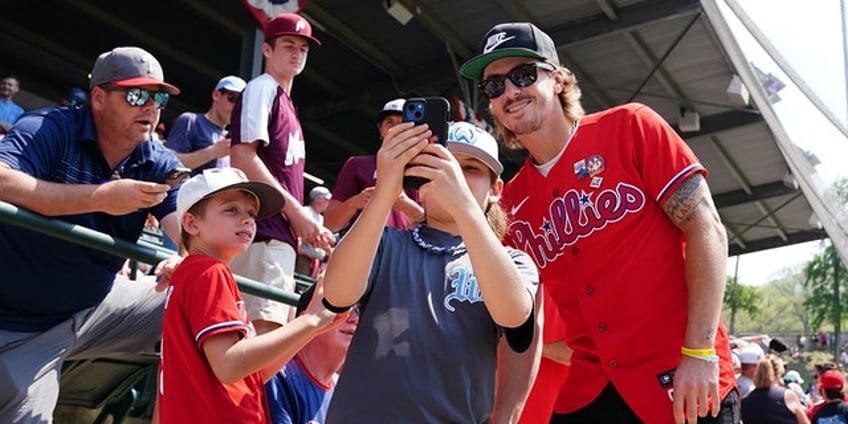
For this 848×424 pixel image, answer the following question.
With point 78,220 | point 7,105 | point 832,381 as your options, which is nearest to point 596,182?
point 78,220

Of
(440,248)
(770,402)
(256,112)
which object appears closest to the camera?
(440,248)

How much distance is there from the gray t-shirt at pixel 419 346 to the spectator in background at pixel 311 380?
0.98 metres

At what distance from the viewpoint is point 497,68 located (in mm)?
3148

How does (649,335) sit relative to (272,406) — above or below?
above

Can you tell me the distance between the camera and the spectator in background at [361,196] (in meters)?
5.25

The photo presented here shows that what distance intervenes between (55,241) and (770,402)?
7982mm

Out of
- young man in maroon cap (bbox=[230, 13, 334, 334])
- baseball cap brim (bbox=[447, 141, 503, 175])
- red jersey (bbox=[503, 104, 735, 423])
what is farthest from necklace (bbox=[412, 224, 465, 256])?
young man in maroon cap (bbox=[230, 13, 334, 334])

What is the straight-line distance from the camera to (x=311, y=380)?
3.60m

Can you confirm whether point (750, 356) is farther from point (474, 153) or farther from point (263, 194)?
point (474, 153)

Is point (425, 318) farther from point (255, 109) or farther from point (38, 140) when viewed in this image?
point (255, 109)

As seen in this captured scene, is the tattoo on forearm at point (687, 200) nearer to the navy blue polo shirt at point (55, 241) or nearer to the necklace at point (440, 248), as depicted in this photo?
the necklace at point (440, 248)

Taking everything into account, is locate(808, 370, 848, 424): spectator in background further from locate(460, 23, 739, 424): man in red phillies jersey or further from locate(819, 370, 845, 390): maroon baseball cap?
locate(460, 23, 739, 424): man in red phillies jersey

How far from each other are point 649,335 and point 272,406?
1.49m

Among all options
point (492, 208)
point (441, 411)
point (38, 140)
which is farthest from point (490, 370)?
point (38, 140)
